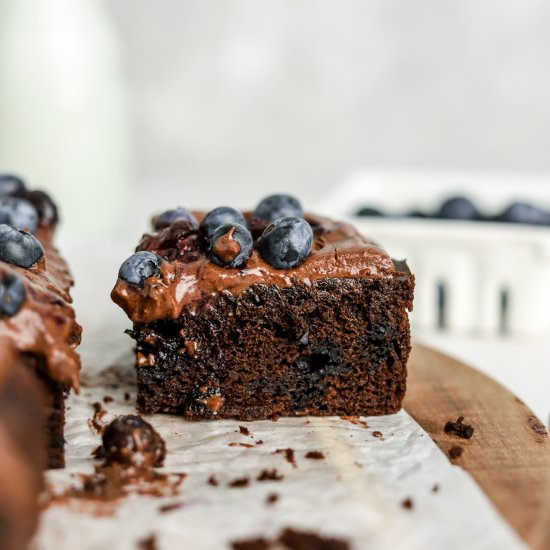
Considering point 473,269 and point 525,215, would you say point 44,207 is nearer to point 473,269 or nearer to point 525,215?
point 473,269

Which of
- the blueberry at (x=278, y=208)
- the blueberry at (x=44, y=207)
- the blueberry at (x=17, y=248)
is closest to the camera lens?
the blueberry at (x=17, y=248)

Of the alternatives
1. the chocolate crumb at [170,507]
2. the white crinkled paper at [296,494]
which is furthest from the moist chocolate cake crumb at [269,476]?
the chocolate crumb at [170,507]

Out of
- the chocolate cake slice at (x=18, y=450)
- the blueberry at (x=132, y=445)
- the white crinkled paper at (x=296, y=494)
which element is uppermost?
the chocolate cake slice at (x=18, y=450)

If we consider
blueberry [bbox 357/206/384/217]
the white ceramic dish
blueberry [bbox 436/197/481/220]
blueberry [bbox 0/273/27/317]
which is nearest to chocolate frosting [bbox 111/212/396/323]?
blueberry [bbox 0/273/27/317]

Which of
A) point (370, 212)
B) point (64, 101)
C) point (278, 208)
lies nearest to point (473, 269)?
point (370, 212)

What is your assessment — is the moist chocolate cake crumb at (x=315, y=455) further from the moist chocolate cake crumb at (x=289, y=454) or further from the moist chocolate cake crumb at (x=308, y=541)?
the moist chocolate cake crumb at (x=308, y=541)

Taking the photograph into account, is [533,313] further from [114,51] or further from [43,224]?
[114,51]

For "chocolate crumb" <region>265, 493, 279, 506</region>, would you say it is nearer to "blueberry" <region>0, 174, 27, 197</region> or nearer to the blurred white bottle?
"blueberry" <region>0, 174, 27, 197</region>
